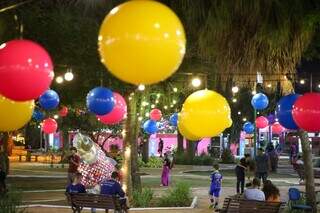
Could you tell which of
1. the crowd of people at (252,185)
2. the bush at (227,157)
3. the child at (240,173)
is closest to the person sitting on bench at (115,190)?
the crowd of people at (252,185)

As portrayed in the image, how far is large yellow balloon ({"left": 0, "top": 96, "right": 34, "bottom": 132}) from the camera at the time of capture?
790cm

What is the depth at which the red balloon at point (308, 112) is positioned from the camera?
29.8 feet

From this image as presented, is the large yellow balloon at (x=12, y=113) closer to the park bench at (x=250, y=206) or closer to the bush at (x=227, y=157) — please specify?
the park bench at (x=250, y=206)

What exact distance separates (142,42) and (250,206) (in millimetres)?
6646

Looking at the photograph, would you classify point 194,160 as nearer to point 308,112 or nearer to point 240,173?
point 240,173

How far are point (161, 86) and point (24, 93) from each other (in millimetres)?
11528

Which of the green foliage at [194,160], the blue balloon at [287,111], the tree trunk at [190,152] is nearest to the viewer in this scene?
the blue balloon at [287,111]

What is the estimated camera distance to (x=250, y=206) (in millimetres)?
11523

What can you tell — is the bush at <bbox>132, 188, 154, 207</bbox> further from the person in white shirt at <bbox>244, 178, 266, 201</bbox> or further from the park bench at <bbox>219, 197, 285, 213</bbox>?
the person in white shirt at <bbox>244, 178, 266, 201</bbox>

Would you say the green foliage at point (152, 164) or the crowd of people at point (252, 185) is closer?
the crowd of people at point (252, 185)

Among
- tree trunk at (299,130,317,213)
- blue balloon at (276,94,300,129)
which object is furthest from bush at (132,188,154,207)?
blue balloon at (276,94,300,129)

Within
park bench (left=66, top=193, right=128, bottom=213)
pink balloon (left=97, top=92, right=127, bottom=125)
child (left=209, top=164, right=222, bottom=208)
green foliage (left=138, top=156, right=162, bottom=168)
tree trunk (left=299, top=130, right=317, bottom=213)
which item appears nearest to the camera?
pink balloon (left=97, top=92, right=127, bottom=125)

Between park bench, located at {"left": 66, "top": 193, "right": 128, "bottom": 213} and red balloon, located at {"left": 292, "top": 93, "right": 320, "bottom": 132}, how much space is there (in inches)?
171

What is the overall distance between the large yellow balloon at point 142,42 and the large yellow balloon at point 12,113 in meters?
2.45
